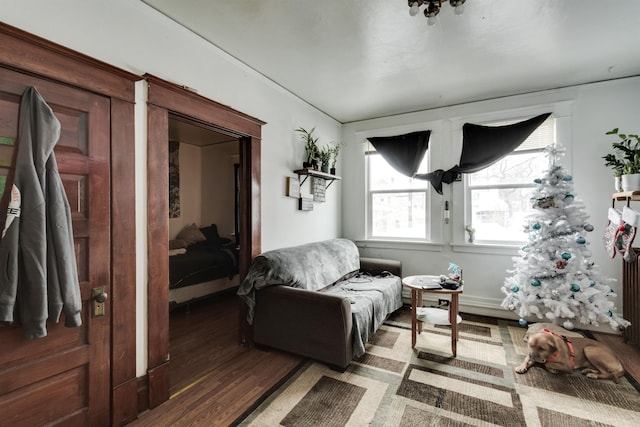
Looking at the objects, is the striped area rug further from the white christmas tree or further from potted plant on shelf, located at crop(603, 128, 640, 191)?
potted plant on shelf, located at crop(603, 128, 640, 191)

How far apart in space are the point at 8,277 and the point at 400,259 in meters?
3.80

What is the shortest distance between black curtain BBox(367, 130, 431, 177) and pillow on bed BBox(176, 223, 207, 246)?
10.3ft

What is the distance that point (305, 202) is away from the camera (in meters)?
3.54

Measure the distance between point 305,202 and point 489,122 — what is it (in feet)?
8.21

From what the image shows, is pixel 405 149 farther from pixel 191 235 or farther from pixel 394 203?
pixel 191 235

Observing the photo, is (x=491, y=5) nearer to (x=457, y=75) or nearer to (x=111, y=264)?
(x=457, y=75)

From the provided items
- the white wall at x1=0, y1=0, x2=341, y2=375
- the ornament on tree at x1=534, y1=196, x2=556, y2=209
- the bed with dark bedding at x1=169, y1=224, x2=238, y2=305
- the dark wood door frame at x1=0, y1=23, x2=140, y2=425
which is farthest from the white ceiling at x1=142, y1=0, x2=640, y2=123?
the bed with dark bedding at x1=169, y1=224, x2=238, y2=305

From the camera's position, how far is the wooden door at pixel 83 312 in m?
1.36

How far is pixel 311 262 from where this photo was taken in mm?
3039

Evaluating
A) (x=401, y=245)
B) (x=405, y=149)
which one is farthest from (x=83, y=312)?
(x=405, y=149)

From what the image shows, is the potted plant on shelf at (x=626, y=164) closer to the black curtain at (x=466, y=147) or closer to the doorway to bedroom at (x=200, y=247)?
the black curtain at (x=466, y=147)

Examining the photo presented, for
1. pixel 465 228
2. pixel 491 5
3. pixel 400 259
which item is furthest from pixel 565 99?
pixel 400 259

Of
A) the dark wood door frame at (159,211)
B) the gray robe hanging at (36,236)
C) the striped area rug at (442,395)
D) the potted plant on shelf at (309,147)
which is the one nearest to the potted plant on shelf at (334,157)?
the potted plant on shelf at (309,147)

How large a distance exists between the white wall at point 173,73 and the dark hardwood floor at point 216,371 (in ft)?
1.27
